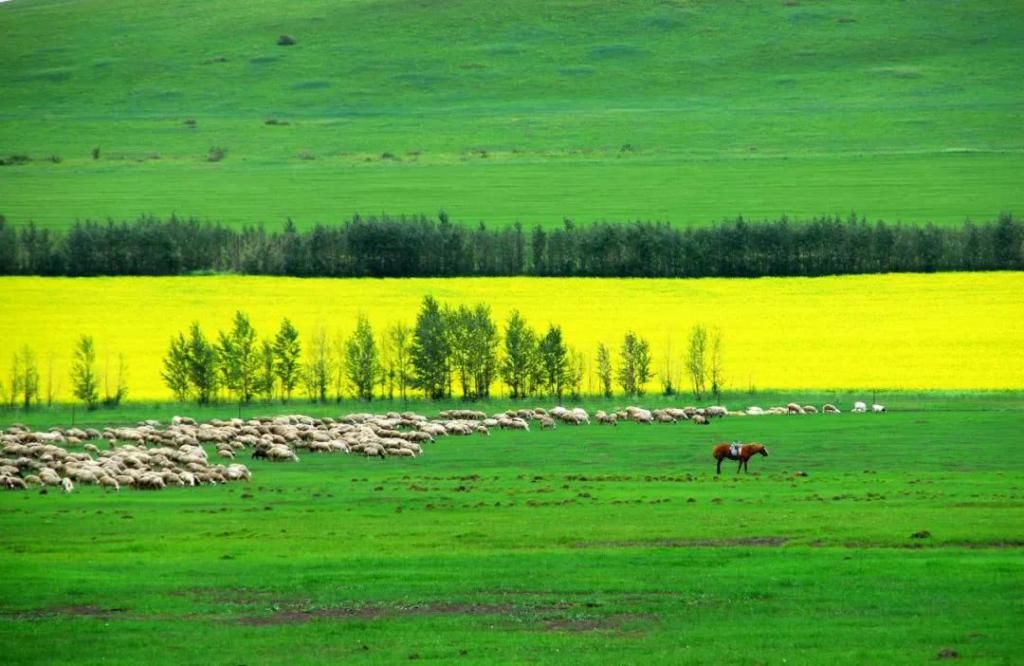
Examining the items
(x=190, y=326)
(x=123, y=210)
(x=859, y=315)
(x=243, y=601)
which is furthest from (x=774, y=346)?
(x=123, y=210)

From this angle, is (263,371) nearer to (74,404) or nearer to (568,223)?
(74,404)

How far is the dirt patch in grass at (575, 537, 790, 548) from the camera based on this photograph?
96.2 ft

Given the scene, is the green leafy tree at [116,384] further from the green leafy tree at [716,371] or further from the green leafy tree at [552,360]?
the green leafy tree at [716,371]

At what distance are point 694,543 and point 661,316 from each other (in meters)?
57.7

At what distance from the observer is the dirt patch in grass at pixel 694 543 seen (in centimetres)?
2931

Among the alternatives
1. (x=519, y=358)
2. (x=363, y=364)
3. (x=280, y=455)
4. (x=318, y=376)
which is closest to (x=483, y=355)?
(x=519, y=358)

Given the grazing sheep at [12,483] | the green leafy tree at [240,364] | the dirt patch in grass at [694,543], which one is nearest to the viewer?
the dirt patch in grass at [694,543]

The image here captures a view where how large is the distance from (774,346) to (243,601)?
56095mm

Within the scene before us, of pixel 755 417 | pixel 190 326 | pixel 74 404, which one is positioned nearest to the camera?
pixel 755 417

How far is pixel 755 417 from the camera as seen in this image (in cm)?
5803

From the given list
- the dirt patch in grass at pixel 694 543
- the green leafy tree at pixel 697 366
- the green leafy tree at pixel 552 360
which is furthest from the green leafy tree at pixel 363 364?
the dirt patch in grass at pixel 694 543

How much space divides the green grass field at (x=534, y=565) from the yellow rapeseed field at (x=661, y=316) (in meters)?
30.0

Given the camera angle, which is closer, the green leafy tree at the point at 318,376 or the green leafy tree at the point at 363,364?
the green leafy tree at the point at 318,376

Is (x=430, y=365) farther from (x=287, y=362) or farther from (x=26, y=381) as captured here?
(x=26, y=381)
